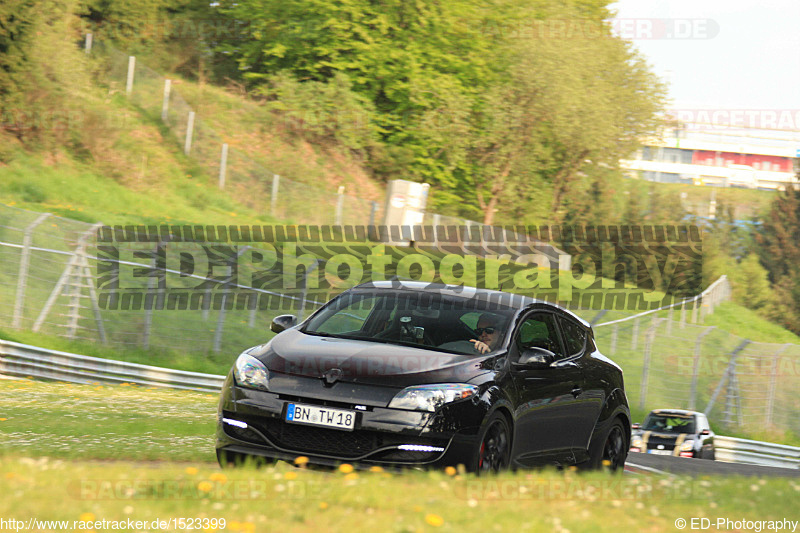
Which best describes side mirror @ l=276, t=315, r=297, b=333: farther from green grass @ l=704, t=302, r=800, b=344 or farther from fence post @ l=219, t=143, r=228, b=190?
green grass @ l=704, t=302, r=800, b=344

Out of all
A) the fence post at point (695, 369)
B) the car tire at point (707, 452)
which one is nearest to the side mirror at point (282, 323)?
the car tire at point (707, 452)

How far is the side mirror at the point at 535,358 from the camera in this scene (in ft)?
24.8

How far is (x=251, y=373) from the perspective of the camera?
7.09m

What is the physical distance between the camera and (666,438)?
19.1 metres

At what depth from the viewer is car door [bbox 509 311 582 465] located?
756 cm

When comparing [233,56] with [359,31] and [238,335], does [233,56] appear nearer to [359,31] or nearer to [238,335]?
[359,31]

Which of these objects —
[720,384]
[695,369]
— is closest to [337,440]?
[695,369]

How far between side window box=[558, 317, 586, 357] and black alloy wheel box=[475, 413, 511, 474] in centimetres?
162

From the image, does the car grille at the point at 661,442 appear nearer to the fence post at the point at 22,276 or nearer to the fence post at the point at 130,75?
the fence post at the point at 22,276

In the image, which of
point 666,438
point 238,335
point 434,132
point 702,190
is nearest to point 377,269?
point 238,335

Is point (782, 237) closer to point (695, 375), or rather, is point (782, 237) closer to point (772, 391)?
point (772, 391)

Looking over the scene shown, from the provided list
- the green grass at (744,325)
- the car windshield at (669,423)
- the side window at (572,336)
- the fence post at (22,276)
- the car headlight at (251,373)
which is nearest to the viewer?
the car headlight at (251,373)

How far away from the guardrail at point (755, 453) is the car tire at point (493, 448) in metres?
13.6

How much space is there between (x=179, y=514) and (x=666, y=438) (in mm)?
15758
